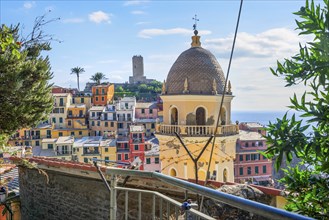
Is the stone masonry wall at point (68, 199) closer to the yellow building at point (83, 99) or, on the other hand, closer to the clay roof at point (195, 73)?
the clay roof at point (195, 73)

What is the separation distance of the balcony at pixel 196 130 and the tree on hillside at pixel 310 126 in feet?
29.3

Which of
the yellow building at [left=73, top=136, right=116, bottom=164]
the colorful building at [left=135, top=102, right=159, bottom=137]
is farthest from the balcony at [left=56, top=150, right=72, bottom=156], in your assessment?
the colorful building at [left=135, top=102, right=159, bottom=137]

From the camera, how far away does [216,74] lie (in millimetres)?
13773

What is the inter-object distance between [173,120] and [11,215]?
22.3 ft

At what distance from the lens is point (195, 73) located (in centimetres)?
1356

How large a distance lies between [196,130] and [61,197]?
5719 mm

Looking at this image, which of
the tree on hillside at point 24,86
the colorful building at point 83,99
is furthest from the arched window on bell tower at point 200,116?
the colorful building at point 83,99

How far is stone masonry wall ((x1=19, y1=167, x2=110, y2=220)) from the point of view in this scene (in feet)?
27.3

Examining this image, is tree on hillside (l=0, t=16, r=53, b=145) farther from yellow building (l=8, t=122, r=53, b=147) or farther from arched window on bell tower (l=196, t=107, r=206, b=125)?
yellow building (l=8, t=122, r=53, b=147)

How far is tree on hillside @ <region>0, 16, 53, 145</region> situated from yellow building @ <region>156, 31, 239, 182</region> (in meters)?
5.12

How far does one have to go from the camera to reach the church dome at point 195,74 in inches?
526

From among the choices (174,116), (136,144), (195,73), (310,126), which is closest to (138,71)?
(136,144)

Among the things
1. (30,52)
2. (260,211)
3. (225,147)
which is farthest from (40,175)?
(260,211)

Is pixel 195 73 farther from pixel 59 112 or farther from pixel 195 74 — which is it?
pixel 59 112
